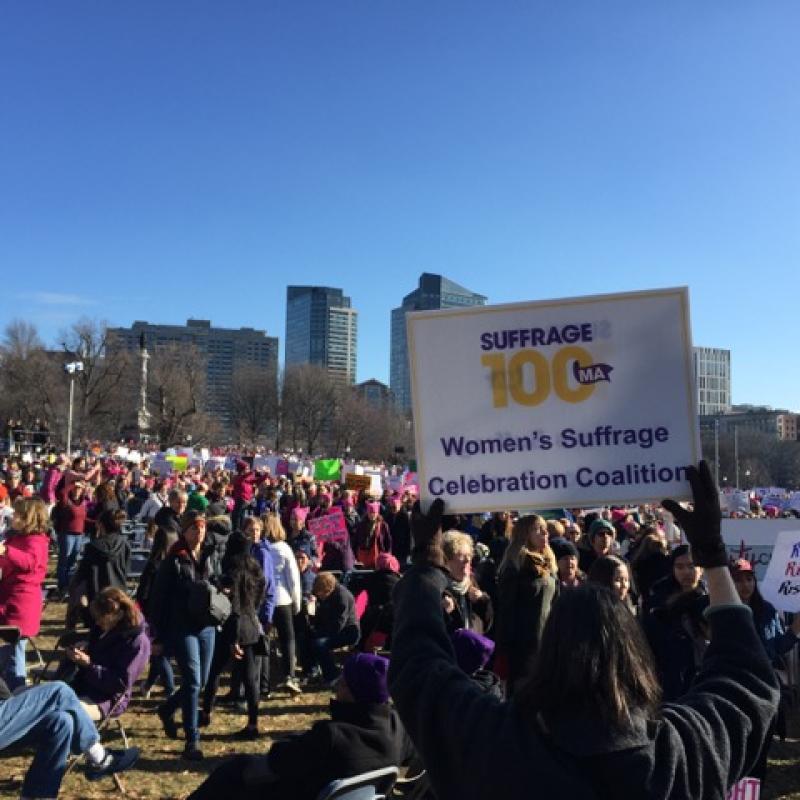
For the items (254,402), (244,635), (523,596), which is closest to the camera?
(523,596)

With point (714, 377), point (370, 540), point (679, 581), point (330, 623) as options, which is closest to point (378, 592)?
point (330, 623)

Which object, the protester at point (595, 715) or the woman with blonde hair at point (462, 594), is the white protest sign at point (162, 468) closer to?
the woman with blonde hair at point (462, 594)

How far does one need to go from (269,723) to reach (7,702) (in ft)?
11.0

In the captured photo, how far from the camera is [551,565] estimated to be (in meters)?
5.98

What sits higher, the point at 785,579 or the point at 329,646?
the point at 785,579

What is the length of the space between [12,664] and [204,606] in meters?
1.72

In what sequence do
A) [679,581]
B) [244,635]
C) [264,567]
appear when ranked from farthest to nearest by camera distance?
1. [264,567]
2. [244,635]
3. [679,581]

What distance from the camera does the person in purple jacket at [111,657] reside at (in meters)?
6.15

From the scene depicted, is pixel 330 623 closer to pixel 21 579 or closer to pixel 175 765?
pixel 175 765

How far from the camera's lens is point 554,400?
10.6 feet

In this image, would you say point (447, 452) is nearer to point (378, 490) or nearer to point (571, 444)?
point (571, 444)

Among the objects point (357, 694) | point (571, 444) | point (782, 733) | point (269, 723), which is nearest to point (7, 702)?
point (357, 694)

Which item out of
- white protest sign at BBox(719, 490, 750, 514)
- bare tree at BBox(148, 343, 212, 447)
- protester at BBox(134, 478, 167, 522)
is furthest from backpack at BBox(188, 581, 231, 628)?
bare tree at BBox(148, 343, 212, 447)

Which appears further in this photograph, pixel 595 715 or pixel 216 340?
pixel 216 340
